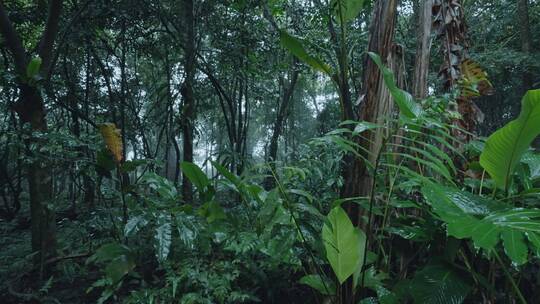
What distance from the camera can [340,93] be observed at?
204cm

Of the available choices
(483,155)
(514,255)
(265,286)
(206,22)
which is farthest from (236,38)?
(514,255)

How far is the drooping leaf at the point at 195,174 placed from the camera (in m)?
1.94

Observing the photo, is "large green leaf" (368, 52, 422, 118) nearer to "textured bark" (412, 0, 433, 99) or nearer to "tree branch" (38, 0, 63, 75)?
"textured bark" (412, 0, 433, 99)

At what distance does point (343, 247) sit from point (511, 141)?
746 mm

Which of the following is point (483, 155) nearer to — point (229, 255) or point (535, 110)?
point (535, 110)

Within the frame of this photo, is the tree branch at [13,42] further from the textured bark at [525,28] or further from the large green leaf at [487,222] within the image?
the textured bark at [525,28]

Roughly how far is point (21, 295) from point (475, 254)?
108 inches

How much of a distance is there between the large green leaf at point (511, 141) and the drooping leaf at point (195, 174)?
1.35 m

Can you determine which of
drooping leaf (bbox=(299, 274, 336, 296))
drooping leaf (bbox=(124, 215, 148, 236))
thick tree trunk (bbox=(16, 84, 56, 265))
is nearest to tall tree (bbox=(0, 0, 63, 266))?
thick tree trunk (bbox=(16, 84, 56, 265))

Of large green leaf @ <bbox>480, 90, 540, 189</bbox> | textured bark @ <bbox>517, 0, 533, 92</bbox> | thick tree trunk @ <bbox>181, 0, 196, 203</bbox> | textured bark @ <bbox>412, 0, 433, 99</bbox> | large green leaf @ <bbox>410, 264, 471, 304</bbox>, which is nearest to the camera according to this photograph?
large green leaf @ <bbox>480, 90, 540, 189</bbox>

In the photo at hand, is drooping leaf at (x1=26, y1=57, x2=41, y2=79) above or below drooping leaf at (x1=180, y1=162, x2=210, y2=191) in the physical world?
above

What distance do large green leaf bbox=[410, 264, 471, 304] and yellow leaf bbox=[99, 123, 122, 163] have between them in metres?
1.74

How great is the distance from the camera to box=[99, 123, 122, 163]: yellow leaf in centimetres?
209

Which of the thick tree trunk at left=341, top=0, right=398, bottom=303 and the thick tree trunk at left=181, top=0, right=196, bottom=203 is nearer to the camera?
the thick tree trunk at left=341, top=0, right=398, bottom=303
